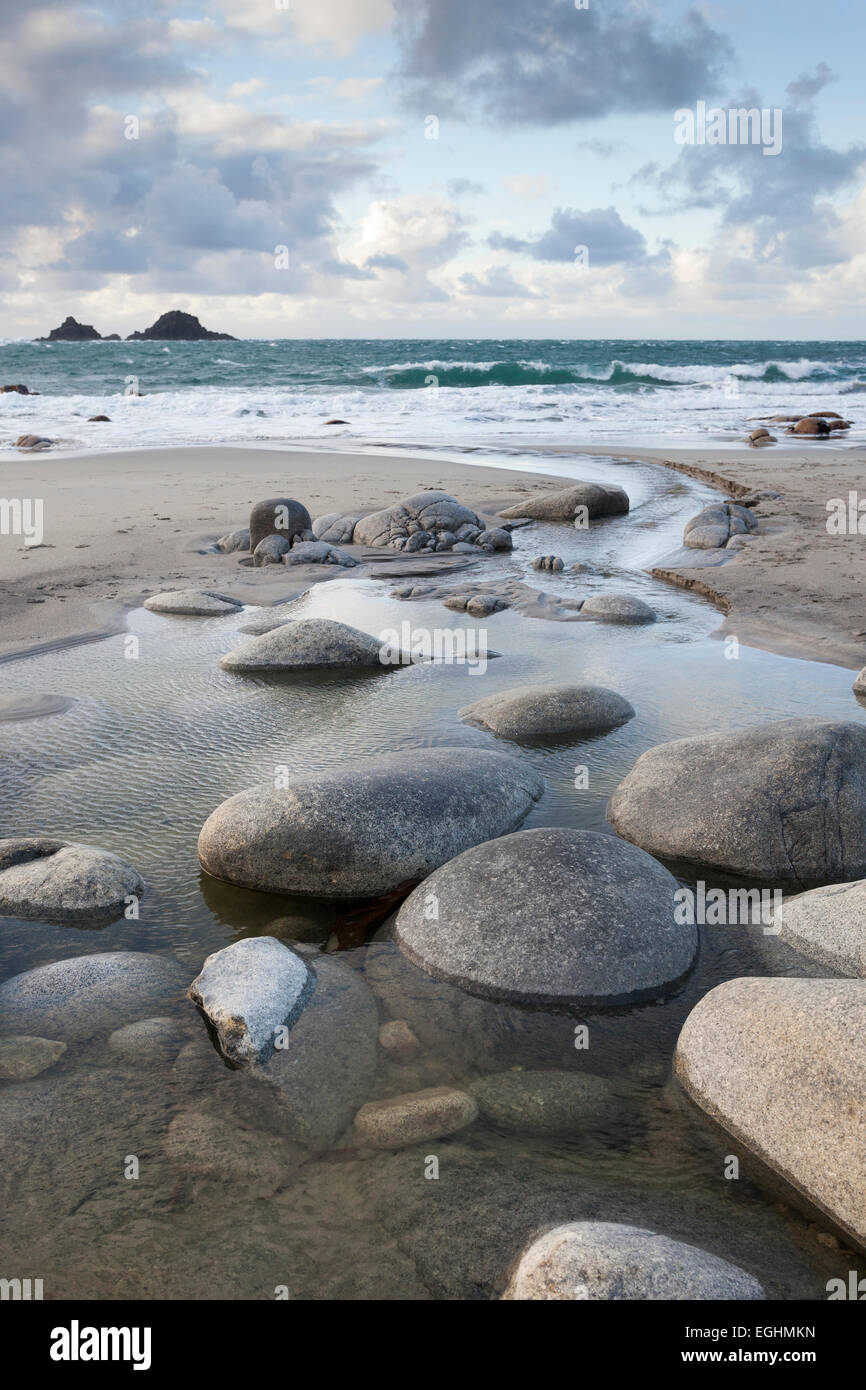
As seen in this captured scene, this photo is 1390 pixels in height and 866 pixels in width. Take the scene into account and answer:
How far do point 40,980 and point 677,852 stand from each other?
2.47 metres

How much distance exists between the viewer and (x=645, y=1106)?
104 inches

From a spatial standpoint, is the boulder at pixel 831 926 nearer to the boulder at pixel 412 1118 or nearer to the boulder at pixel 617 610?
the boulder at pixel 412 1118

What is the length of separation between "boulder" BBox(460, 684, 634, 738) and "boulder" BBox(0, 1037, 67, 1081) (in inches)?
115

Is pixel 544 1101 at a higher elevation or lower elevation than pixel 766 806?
lower

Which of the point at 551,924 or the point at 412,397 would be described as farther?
the point at 412,397

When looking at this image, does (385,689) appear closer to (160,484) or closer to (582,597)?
(582,597)

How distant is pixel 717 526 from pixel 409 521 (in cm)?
332

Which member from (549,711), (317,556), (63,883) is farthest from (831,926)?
(317,556)

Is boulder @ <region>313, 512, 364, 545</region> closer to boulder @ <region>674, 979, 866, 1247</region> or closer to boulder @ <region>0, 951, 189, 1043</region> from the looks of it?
boulder @ <region>0, 951, 189, 1043</region>

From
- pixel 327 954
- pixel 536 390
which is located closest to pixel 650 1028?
pixel 327 954

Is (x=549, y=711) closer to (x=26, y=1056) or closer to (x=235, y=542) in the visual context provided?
(x=26, y=1056)

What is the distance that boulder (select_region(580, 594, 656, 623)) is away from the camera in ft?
24.6

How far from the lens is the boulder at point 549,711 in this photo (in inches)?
206

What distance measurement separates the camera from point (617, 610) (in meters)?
7.57
